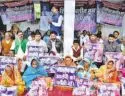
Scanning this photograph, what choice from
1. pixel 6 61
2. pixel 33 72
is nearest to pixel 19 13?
pixel 6 61

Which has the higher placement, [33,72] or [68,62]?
[68,62]

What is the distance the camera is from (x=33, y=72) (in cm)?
1433

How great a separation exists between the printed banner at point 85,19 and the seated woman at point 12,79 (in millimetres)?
2683

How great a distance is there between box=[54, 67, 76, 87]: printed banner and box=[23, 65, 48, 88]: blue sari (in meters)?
0.48

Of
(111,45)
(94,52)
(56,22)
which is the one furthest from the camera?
(56,22)

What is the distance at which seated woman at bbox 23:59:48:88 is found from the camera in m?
14.3

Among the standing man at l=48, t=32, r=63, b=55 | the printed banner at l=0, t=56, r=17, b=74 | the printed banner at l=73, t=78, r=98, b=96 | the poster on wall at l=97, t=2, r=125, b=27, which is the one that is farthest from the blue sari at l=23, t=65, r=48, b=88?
the poster on wall at l=97, t=2, r=125, b=27

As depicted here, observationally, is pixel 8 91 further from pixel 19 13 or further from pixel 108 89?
pixel 19 13

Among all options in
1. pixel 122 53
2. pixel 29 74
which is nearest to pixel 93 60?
pixel 122 53

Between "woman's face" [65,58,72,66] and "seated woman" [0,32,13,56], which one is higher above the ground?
"seated woman" [0,32,13,56]

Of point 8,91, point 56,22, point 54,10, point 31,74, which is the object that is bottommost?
point 8,91

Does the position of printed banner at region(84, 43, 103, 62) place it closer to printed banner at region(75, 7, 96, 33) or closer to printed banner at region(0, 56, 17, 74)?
printed banner at region(75, 7, 96, 33)

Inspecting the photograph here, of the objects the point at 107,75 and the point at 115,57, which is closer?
the point at 107,75

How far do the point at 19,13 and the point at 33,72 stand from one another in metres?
2.68
